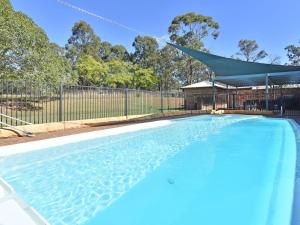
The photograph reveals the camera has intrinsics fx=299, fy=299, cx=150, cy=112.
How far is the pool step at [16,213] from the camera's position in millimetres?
2512

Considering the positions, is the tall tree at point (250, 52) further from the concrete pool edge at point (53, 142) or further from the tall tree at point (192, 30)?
the concrete pool edge at point (53, 142)

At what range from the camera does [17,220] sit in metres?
2.53

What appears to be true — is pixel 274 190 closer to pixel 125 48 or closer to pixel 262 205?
pixel 262 205

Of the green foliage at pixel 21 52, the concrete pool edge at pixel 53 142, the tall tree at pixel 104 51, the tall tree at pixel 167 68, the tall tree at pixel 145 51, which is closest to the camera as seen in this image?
the concrete pool edge at pixel 53 142

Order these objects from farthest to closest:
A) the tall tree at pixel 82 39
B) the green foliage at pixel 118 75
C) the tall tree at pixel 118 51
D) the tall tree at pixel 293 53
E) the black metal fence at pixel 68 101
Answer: the tall tree at pixel 118 51 → the tall tree at pixel 82 39 → the tall tree at pixel 293 53 → the green foliage at pixel 118 75 → the black metal fence at pixel 68 101

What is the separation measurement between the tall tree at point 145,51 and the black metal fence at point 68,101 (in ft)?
85.1

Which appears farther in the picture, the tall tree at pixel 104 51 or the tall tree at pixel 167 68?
the tall tree at pixel 104 51

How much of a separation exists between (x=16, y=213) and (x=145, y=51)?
43918mm

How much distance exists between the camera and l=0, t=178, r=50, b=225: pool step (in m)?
2.51

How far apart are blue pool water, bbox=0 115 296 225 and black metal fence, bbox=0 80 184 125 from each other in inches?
111

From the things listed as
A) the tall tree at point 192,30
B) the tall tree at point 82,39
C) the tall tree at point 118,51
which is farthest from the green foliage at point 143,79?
the tall tree at point 118,51

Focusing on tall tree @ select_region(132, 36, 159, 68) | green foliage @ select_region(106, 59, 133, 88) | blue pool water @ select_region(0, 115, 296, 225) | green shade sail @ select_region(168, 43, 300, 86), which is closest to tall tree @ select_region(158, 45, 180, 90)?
tall tree @ select_region(132, 36, 159, 68)

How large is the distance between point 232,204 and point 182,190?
80 cm

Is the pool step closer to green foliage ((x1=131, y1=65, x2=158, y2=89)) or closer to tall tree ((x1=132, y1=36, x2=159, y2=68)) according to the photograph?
green foliage ((x1=131, y1=65, x2=158, y2=89))
